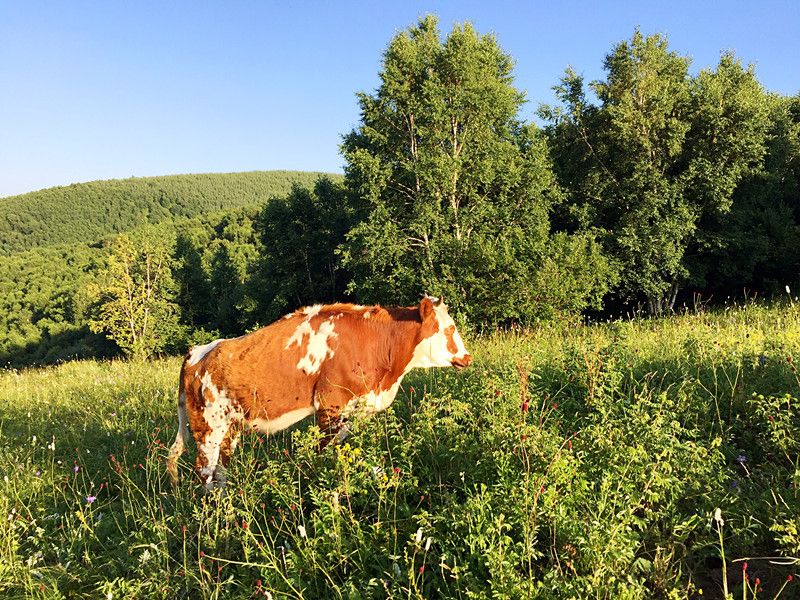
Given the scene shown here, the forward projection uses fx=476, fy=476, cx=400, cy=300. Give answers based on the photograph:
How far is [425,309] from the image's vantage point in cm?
554

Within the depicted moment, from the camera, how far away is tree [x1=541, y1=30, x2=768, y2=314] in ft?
73.9

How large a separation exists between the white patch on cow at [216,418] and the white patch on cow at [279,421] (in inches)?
7.1

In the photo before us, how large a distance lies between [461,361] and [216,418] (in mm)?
2775

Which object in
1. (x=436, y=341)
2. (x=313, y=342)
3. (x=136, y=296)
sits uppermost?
(x=313, y=342)

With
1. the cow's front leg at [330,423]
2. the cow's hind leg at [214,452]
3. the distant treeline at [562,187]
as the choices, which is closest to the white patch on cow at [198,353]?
the cow's hind leg at [214,452]

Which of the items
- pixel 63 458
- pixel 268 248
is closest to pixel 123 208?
pixel 268 248

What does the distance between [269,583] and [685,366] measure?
15.6 ft

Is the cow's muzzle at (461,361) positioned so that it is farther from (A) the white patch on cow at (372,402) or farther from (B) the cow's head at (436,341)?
(A) the white patch on cow at (372,402)

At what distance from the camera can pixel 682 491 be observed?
2.91 m

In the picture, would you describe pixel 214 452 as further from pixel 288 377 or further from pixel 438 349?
pixel 438 349

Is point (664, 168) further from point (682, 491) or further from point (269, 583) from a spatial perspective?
point (269, 583)

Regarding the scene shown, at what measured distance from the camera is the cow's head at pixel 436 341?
550 cm

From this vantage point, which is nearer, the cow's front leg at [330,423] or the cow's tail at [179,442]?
the cow's front leg at [330,423]

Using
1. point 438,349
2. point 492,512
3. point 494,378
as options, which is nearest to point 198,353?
point 438,349
